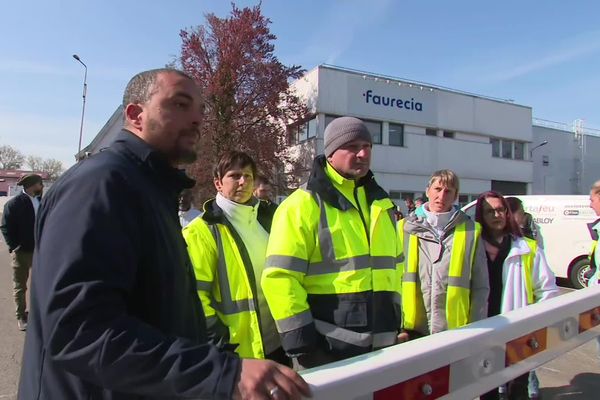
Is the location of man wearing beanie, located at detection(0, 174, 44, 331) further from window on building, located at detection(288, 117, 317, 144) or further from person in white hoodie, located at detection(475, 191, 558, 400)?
window on building, located at detection(288, 117, 317, 144)

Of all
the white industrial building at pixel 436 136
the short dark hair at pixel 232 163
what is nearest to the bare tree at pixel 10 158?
the white industrial building at pixel 436 136

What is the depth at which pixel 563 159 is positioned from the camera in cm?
2773

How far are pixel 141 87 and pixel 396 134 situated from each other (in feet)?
67.6

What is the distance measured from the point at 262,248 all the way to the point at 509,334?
4.69 ft

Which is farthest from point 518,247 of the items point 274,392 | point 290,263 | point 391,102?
point 391,102

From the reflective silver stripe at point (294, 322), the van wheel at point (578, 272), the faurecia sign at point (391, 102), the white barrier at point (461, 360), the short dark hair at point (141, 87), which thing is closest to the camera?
the white barrier at point (461, 360)

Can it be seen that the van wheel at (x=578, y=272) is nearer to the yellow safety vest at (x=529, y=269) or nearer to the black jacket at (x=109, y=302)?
the yellow safety vest at (x=529, y=269)

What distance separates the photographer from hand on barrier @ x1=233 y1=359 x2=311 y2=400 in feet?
3.53

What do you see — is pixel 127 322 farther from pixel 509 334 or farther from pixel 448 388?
pixel 509 334

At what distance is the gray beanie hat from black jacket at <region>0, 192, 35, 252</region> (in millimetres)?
4988

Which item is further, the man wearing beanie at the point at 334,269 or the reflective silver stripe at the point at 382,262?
the reflective silver stripe at the point at 382,262

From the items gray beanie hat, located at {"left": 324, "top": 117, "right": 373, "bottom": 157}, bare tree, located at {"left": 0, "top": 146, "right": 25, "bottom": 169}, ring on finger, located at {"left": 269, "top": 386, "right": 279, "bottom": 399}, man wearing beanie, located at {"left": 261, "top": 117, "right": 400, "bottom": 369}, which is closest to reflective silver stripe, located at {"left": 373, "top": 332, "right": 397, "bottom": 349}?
man wearing beanie, located at {"left": 261, "top": 117, "right": 400, "bottom": 369}

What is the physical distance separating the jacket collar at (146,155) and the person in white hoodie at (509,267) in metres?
2.81

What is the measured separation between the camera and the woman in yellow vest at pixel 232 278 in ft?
8.11
